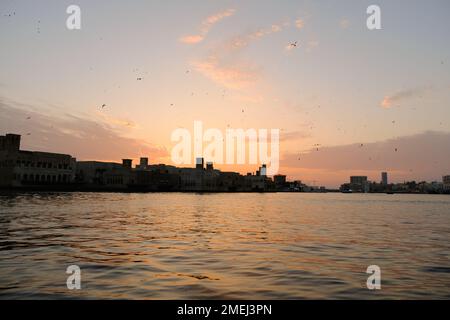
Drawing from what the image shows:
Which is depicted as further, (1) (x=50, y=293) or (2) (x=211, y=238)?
(2) (x=211, y=238)

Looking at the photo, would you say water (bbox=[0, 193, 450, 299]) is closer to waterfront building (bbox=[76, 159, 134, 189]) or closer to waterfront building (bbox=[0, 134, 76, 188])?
waterfront building (bbox=[0, 134, 76, 188])

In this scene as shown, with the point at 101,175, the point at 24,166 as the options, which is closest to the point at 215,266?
the point at 24,166

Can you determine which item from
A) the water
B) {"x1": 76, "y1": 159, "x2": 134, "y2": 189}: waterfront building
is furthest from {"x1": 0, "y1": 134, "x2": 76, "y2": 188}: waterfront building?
the water

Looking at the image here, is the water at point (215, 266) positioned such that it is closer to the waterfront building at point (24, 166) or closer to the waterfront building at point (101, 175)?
the waterfront building at point (24, 166)

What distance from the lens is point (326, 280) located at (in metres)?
13.6

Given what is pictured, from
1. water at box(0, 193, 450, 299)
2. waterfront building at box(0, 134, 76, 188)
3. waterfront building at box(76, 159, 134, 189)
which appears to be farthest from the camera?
waterfront building at box(76, 159, 134, 189)

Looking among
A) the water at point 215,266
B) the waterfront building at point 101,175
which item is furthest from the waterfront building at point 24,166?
the water at point 215,266

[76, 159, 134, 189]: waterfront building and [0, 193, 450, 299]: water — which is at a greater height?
[76, 159, 134, 189]: waterfront building

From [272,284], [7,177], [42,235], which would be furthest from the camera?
[7,177]

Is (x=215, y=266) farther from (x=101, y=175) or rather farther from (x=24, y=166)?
(x=101, y=175)
